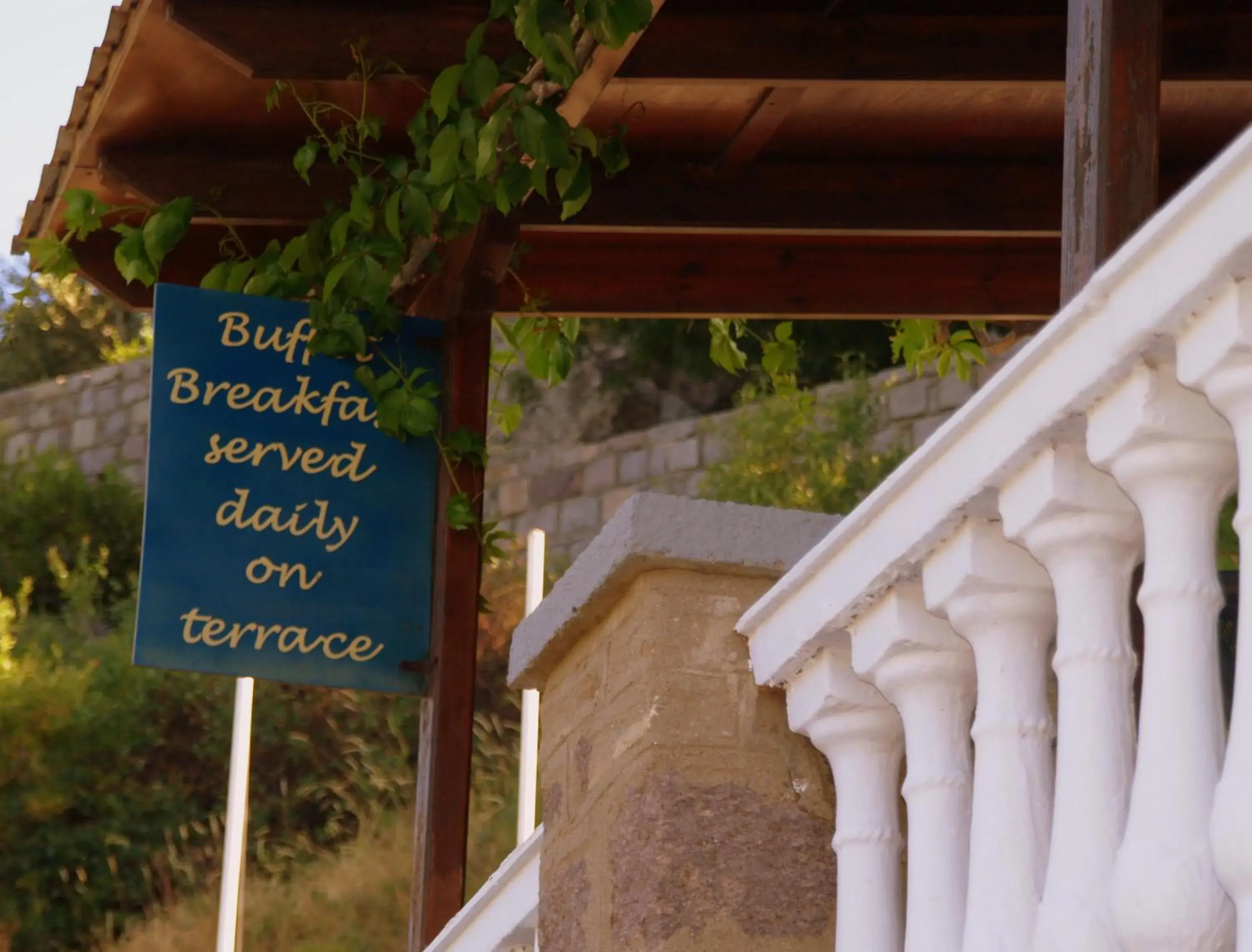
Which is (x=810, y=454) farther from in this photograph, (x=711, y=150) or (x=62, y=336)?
(x=62, y=336)

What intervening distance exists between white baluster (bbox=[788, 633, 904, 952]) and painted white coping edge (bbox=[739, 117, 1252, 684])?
5 cm

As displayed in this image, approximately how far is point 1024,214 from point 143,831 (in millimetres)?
7690

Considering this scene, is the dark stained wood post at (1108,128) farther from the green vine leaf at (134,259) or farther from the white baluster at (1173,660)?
the green vine leaf at (134,259)

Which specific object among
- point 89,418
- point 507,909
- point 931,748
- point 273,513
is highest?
point 89,418

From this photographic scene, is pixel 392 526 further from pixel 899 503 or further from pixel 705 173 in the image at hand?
pixel 899 503

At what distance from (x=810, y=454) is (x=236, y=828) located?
4.63 metres

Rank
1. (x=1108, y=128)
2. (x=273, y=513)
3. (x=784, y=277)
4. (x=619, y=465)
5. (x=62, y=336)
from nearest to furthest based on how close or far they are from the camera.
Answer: (x=1108, y=128)
(x=273, y=513)
(x=784, y=277)
(x=619, y=465)
(x=62, y=336)

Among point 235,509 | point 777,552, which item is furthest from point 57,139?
point 777,552

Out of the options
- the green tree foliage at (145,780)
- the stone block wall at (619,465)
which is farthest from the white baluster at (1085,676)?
the stone block wall at (619,465)

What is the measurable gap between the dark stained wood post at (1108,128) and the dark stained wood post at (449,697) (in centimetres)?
176

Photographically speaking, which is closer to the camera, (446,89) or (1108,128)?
(1108,128)

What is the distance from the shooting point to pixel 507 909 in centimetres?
259

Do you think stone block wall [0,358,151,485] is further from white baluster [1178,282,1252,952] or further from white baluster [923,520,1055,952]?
white baluster [1178,282,1252,952]

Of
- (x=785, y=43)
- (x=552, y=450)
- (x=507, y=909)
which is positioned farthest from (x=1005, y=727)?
(x=552, y=450)
